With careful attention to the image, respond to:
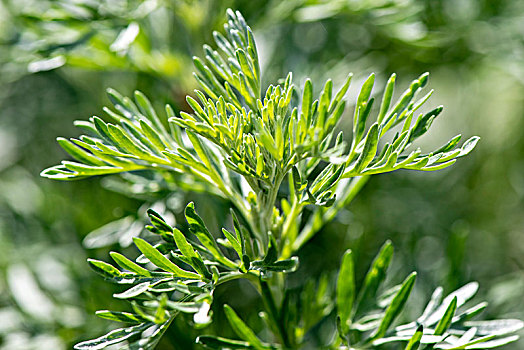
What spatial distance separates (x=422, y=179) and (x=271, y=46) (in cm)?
35

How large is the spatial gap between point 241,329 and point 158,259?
4.2 inches

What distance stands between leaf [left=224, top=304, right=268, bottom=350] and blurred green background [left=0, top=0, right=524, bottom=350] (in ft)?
0.46

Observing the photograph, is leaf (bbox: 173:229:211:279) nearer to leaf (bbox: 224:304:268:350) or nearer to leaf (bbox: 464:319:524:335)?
leaf (bbox: 224:304:268:350)

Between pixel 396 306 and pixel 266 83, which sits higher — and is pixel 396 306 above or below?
below

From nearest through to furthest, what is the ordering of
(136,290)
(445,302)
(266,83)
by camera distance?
(136,290)
(445,302)
(266,83)

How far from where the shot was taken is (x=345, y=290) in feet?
1.68

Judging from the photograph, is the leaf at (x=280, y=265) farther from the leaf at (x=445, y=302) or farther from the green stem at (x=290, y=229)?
the leaf at (x=445, y=302)

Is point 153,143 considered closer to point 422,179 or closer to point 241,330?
point 241,330

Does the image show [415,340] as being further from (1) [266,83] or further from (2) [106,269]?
(1) [266,83]

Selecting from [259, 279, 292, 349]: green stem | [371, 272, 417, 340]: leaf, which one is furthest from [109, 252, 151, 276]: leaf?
[371, 272, 417, 340]: leaf

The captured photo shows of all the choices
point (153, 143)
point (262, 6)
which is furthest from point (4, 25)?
point (153, 143)

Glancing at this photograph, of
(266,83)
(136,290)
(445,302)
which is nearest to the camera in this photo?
(136,290)

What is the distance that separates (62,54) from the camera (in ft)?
2.02

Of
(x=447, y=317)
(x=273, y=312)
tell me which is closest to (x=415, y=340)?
(x=447, y=317)
